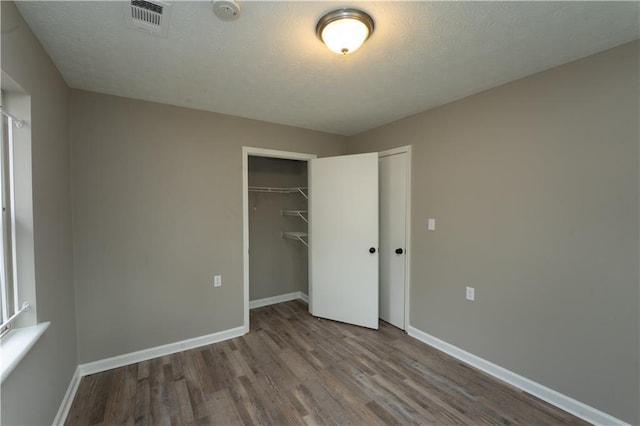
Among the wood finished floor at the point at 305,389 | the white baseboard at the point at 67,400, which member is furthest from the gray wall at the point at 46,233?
the wood finished floor at the point at 305,389

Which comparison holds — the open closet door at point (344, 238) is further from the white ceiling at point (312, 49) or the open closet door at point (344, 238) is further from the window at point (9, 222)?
the window at point (9, 222)

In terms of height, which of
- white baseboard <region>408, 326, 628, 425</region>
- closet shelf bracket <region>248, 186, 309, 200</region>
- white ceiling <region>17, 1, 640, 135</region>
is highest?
white ceiling <region>17, 1, 640, 135</region>

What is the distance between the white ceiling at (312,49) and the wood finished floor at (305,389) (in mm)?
2412

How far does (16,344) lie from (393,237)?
301 cm

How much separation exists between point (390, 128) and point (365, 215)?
109 centimetres

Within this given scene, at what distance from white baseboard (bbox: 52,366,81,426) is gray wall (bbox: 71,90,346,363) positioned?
0.17 meters

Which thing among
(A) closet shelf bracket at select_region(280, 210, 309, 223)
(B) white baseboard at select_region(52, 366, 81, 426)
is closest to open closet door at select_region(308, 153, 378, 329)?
(A) closet shelf bracket at select_region(280, 210, 309, 223)

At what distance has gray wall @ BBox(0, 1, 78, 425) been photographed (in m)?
1.26

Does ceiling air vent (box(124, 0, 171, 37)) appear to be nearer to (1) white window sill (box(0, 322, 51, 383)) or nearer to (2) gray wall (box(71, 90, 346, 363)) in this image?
(2) gray wall (box(71, 90, 346, 363))

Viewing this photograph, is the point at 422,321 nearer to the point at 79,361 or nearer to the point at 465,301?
the point at 465,301

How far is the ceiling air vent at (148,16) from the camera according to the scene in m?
1.30

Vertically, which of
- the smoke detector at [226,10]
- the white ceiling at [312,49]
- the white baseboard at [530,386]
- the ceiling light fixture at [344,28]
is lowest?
the white baseboard at [530,386]

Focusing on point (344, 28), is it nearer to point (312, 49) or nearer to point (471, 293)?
point (312, 49)

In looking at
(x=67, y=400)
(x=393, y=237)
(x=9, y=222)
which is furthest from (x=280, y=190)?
(x=67, y=400)
